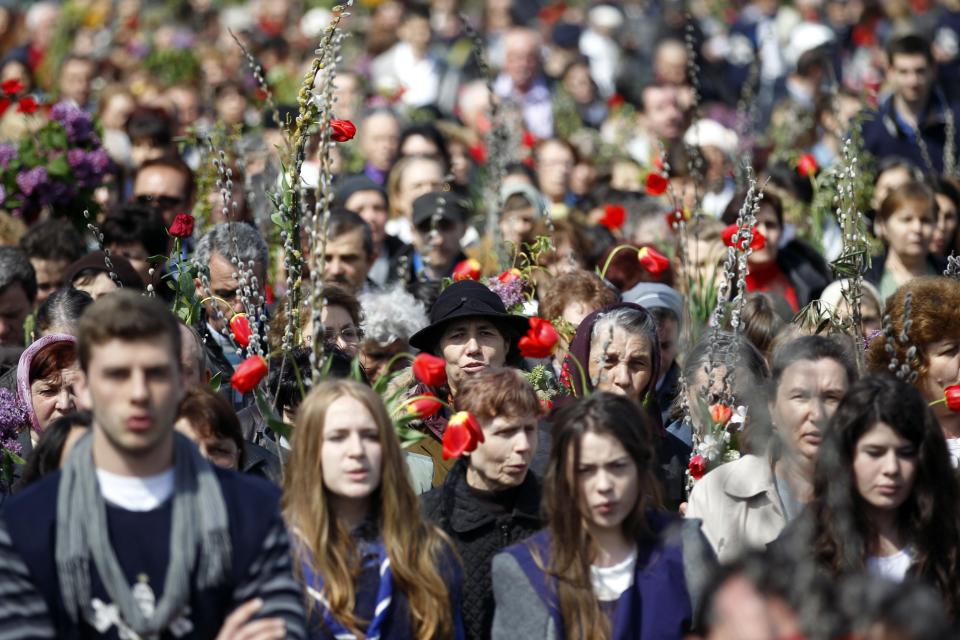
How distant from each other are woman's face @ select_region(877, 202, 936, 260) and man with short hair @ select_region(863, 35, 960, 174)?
198cm

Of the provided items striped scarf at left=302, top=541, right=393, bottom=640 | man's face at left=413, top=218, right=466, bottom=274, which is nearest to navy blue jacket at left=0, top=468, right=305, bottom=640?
striped scarf at left=302, top=541, right=393, bottom=640

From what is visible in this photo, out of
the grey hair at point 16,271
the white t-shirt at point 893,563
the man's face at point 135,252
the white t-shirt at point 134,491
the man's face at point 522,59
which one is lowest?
the white t-shirt at point 893,563

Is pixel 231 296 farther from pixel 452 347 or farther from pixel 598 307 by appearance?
pixel 598 307

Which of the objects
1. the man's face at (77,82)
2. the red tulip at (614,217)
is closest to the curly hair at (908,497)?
the red tulip at (614,217)

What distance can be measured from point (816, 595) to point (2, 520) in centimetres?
192

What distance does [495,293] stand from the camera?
6.74 metres

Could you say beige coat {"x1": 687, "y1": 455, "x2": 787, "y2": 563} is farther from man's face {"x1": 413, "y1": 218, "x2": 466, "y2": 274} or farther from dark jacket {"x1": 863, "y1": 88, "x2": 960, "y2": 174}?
dark jacket {"x1": 863, "y1": 88, "x2": 960, "y2": 174}

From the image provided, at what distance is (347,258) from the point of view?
26.1ft

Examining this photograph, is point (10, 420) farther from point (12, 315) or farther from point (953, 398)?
point (953, 398)

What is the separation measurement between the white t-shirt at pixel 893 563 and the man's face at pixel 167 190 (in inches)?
202

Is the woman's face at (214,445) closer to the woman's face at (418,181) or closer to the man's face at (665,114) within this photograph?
the woman's face at (418,181)

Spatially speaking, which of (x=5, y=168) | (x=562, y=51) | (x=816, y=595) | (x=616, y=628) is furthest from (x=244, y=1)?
(x=816, y=595)

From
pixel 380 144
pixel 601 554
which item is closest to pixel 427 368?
pixel 601 554

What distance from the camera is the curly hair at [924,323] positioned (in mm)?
6114
